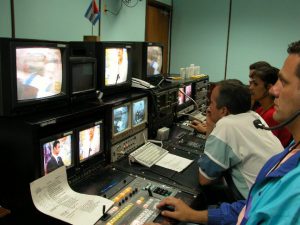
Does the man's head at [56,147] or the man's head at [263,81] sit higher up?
the man's head at [263,81]

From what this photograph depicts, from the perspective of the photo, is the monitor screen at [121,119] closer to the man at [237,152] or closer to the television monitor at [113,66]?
the television monitor at [113,66]

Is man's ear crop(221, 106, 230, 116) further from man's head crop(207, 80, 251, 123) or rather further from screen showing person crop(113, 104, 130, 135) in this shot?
screen showing person crop(113, 104, 130, 135)

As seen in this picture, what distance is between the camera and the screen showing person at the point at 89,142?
5.58 feet

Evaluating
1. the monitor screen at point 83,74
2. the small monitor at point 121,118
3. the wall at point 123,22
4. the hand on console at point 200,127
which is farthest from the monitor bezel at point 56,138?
the wall at point 123,22

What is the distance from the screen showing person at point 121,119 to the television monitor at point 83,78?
7.1 inches

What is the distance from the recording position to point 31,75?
4.66 feet

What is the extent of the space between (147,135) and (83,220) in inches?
45.2

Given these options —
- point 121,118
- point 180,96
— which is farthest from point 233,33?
Result: point 121,118

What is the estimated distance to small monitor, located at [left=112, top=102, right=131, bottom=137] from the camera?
1964 mm

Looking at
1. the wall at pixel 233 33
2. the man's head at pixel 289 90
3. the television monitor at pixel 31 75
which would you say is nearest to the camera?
the man's head at pixel 289 90

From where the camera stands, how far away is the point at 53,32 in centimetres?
283

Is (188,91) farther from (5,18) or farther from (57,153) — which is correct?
(57,153)

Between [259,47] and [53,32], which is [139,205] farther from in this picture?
[259,47]

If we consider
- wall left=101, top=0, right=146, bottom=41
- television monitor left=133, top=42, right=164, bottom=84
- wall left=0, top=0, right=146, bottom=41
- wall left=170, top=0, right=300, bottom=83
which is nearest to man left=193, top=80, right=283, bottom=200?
television monitor left=133, top=42, right=164, bottom=84
